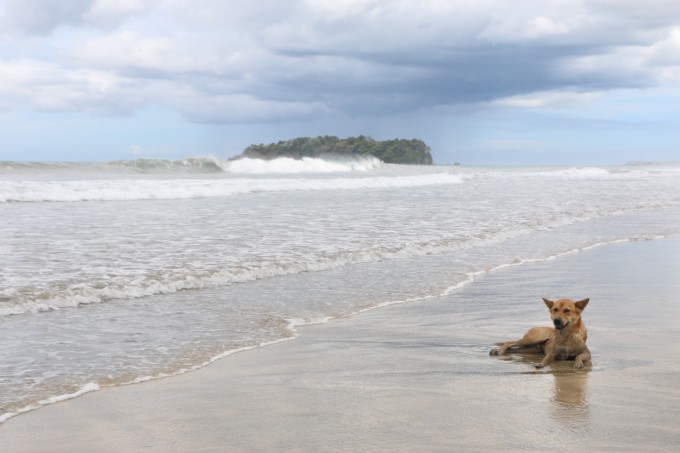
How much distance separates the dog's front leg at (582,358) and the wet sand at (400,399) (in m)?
0.08

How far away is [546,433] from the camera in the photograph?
4.07 metres

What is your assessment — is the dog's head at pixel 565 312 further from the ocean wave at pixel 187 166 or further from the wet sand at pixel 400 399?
the ocean wave at pixel 187 166

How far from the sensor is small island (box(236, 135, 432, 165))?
2429 inches

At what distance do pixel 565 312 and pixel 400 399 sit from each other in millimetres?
1651

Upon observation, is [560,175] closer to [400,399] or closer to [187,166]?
[187,166]

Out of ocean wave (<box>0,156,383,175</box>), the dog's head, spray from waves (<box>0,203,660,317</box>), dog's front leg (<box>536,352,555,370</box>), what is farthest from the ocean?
ocean wave (<box>0,156,383,175</box>)

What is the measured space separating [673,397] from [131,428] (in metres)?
3.23

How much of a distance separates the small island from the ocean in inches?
1435

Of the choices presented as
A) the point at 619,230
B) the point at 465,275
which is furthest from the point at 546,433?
the point at 619,230

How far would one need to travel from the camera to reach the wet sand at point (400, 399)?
4020mm

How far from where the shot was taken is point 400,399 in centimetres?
479

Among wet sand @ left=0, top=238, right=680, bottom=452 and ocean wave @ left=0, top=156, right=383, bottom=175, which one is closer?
wet sand @ left=0, top=238, right=680, bottom=452

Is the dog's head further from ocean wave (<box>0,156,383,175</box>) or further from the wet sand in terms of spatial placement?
ocean wave (<box>0,156,383,175</box>)

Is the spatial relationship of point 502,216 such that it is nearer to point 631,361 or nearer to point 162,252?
point 162,252
